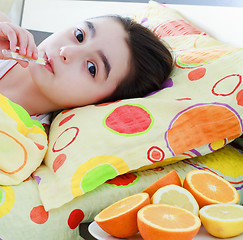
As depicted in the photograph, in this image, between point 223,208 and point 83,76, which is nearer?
point 223,208

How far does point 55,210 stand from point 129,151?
0.76ft

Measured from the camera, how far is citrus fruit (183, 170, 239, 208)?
29.9 inches

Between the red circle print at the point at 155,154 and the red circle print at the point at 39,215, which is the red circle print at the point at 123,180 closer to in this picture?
the red circle print at the point at 155,154

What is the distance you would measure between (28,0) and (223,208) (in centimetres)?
263

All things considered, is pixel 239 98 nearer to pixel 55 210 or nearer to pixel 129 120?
pixel 129 120

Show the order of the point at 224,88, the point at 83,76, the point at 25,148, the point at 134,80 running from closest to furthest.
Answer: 1. the point at 25,148
2. the point at 224,88
3. the point at 83,76
4. the point at 134,80

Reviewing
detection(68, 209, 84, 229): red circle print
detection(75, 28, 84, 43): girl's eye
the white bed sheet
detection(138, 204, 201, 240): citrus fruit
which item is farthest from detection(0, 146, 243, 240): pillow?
the white bed sheet

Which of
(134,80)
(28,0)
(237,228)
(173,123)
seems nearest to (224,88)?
(173,123)

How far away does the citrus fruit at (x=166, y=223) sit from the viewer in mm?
615

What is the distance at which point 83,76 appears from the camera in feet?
3.89

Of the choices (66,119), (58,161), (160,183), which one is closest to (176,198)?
(160,183)

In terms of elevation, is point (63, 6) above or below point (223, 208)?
below

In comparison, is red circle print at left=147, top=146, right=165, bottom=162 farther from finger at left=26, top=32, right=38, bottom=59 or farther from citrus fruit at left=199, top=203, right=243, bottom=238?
finger at left=26, top=32, right=38, bottom=59

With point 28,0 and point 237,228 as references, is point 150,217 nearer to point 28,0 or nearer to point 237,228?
point 237,228
